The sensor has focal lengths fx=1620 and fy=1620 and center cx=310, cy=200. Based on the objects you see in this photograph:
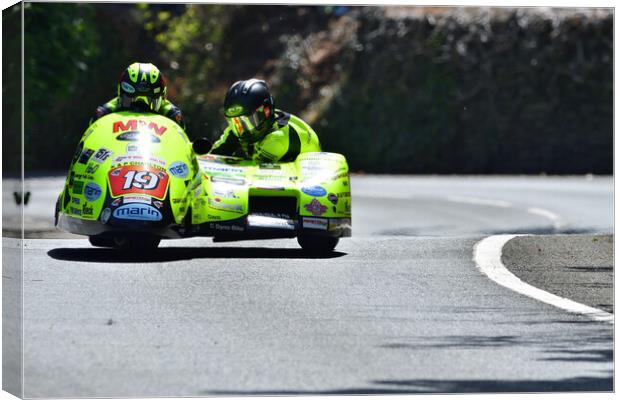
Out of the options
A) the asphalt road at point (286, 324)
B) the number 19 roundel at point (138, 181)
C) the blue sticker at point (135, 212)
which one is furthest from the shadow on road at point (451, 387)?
the number 19 roundel at point (138, 181)

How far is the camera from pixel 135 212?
520 inches

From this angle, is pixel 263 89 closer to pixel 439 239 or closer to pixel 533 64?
pixel 439 239

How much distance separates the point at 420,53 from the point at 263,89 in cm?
1401

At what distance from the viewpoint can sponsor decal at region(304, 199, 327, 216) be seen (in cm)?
1395

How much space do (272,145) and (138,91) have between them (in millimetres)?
1432

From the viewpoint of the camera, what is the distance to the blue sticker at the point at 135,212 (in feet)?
43.3

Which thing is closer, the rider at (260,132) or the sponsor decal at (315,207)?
the sponsor decal at (315,207)

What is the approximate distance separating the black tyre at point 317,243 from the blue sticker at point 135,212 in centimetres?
164

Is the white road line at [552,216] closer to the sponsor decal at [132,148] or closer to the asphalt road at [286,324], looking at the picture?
the asphalt road at [286,324]

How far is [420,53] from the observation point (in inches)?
1110

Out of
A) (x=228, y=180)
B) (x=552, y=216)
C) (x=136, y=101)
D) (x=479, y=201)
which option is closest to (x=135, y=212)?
(x=228, y=180)

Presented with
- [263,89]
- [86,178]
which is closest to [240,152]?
[263,89]

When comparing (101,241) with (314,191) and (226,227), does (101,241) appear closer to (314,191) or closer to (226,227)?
(226,227)

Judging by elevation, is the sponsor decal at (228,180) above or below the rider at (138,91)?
below
